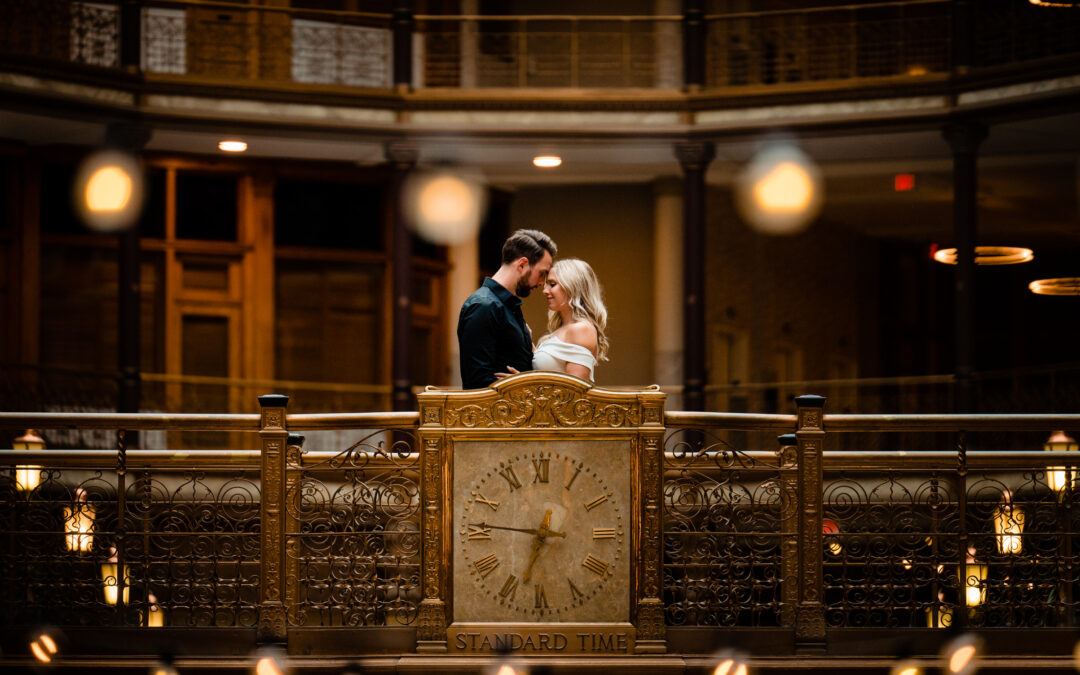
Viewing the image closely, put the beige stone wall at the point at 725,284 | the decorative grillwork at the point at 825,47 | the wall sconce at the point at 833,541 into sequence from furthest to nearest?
the beige stone wall at the point at 725,284
the decorative grillwork at the point at 825,47
the wall sconce at the point at 833,541

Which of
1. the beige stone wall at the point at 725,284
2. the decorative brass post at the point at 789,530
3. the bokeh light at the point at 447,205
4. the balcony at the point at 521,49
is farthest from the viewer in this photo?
the beige stone wall at the point at 725,284

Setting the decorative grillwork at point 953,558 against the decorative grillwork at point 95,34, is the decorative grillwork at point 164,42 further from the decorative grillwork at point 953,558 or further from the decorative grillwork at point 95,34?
the decorative grillwork at point 953,558

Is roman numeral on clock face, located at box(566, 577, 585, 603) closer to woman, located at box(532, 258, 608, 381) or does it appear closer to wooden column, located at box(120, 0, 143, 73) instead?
woman, located at box(532, 258, 608, 381)

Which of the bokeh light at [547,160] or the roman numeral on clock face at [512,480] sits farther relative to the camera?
the bokeh light at [547,160]

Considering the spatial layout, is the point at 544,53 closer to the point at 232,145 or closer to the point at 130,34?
the point at 232,145

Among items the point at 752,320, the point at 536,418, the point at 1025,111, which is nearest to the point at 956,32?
the point at 1025,111

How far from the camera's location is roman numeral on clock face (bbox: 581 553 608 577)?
5916mm

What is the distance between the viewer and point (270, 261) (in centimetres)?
1556

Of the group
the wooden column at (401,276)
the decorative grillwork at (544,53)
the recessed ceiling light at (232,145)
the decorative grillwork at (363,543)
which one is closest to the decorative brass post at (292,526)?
the decorative grillwork at (363,543)

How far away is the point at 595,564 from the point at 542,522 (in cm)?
32

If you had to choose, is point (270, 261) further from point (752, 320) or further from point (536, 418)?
point (536, 418)

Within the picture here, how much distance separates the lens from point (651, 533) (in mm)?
5980

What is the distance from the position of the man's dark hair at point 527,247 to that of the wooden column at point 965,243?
8.33 metres

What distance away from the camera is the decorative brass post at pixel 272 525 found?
6219 mm
